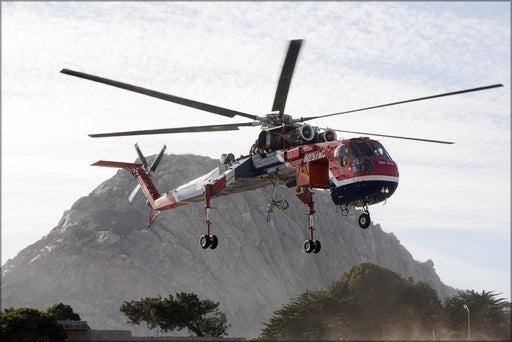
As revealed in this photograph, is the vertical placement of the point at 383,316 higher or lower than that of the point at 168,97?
lower

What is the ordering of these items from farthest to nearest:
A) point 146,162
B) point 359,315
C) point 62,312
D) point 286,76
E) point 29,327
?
1. point 62,312
2. point 359,315
3. point 29,327
4. point 146,162
5. point 286,76

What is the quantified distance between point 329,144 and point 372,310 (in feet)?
144

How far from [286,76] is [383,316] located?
1765 inches

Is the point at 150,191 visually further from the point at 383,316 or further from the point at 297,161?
the point at 383,316

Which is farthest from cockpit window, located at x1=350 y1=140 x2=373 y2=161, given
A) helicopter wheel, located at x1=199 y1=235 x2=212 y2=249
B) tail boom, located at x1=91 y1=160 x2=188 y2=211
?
tail boom, located at x1=91 y1=160 x2=188 y2=211

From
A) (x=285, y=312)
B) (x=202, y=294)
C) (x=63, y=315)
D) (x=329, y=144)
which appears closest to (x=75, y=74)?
(x=329, y=144)


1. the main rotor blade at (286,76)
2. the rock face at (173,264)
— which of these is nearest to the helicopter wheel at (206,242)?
the main rotor blade at (286,76)

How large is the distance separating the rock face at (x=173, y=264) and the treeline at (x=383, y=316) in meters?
101

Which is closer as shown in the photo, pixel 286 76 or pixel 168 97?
pixel 168 97

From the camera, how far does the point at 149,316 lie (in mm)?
76688

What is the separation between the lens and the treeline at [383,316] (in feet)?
212

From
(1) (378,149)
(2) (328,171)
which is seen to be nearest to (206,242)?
(2) (328,171)

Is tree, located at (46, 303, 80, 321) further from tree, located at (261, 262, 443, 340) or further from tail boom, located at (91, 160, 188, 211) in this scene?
tail boom, located at (91, 160, 188, 211)

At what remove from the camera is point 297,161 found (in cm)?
3070
